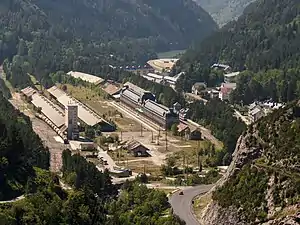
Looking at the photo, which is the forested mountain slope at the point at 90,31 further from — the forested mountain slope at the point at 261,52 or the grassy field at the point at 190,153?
the grassy field at the point at 190,153

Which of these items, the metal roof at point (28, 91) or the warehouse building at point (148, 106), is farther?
the metal roof at point (28, 91)

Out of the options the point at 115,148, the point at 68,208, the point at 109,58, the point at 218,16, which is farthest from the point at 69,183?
the point at 218,16

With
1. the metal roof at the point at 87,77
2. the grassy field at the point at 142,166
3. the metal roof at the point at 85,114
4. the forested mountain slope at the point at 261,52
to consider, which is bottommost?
the grassy field at the point at 142,166

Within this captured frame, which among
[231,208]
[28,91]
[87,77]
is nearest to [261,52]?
[87,77]

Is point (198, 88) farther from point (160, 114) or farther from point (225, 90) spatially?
point (160, 114)

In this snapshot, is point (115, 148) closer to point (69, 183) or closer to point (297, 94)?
point (69, 183)

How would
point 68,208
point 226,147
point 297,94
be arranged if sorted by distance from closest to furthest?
point 68,208 < point 226,147 < point 297,94

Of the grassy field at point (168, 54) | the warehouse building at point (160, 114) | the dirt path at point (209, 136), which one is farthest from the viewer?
the grassy field at point (168, 54)

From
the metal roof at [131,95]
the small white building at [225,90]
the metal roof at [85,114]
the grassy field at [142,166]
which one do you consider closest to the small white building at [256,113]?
the small white building at [225,90]
